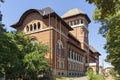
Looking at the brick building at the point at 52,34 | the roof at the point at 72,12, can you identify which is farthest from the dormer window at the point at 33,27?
the roof at the point at 72,12

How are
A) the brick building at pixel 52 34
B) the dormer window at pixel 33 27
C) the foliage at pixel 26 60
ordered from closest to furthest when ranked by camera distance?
1. the foliage at pixel 26 60
2. the brick building at pixel 52 34
3. the dormer window at pixel 33 27

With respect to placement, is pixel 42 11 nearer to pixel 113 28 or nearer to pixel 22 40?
pixel 22 40

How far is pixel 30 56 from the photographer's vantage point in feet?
130

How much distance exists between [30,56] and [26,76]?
3572mm

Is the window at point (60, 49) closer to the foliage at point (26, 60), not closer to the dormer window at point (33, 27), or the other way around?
the dormer window at point (33, 27)

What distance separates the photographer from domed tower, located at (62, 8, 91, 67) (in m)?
74.2

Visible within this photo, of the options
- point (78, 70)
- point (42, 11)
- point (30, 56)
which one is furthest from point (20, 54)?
point (78, 70)

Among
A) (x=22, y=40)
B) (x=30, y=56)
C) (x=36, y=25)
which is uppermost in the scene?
(x=36, y=25)

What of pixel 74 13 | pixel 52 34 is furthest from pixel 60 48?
pixel 74 13

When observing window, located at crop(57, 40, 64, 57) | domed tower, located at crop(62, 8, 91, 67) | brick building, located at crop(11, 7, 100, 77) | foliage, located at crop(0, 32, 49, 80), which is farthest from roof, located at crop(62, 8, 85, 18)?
foliage, located at crop(0, 32, 49, 80)

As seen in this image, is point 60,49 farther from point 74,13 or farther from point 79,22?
point 74,13

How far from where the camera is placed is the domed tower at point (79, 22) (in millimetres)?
74188

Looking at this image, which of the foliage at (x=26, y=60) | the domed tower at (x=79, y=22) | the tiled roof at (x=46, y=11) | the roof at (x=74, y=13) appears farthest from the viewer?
the domed tower at (x=79, y=22)

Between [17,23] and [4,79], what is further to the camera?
[17,23]
